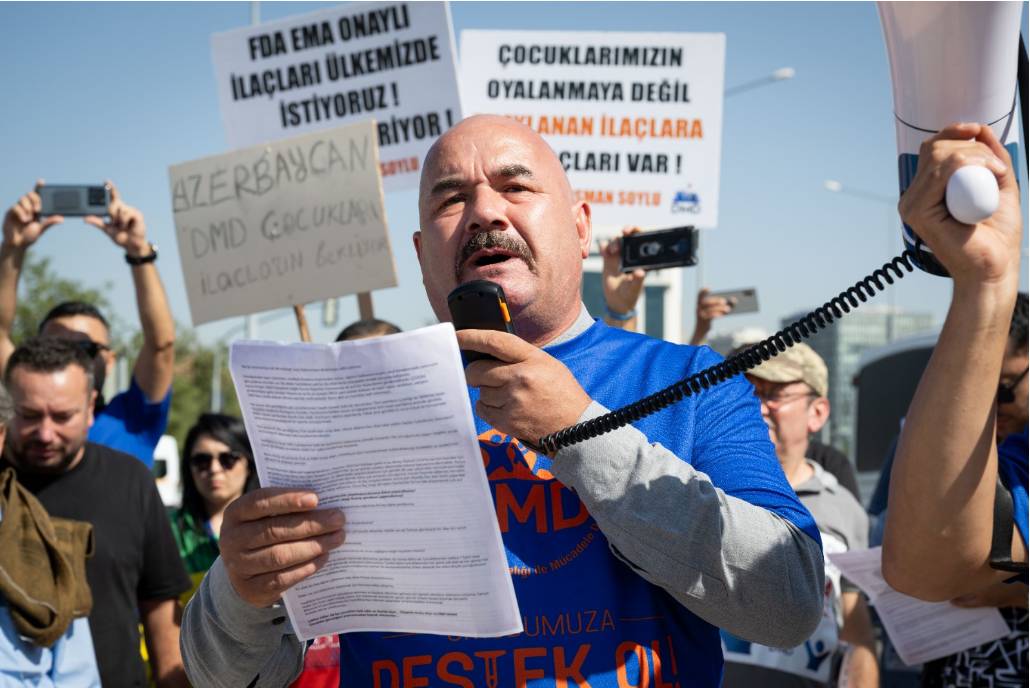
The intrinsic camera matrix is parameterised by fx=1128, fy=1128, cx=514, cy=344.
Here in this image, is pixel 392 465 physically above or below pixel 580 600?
above

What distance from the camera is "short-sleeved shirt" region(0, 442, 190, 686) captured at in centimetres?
374

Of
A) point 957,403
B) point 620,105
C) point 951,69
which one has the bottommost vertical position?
point 957,403

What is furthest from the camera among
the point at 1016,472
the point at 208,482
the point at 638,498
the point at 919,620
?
the point at 208,482

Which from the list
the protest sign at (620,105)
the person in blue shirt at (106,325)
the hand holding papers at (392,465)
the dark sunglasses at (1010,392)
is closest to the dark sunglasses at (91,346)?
the person in blue shirt at (106,325)

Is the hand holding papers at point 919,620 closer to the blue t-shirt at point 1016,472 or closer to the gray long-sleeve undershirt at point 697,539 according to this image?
the blue t-shirt at point 1016,472

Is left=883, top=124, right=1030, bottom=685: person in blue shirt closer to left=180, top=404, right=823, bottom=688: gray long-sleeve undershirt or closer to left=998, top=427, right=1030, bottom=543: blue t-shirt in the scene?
left=180, top=404, right=823, bottom=688: gray long-sleeve undershirt

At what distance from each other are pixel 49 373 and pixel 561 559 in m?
2.86

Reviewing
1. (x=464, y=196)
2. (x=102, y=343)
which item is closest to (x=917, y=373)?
(x=102, y=343)

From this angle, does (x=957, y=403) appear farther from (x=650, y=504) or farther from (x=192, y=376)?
(x=192, y=376)

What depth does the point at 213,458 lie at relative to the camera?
17.1ft

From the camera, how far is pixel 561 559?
5.92 feet

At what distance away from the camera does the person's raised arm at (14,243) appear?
486cm

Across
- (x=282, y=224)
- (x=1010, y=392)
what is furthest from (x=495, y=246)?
(x=282, y=224)

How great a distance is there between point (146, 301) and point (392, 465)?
349 cm
